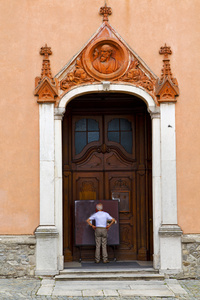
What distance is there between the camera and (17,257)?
10008mm

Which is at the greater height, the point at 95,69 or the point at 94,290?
the point at 95,69

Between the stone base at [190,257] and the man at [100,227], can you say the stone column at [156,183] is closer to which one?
the stone base at [190,257]

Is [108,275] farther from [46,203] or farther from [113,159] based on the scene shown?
[113,159]

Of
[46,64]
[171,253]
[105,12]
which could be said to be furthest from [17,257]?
[105,12]

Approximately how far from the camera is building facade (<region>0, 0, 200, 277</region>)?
10.1 metres

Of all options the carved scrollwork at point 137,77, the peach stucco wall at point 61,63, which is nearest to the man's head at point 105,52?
the peach stucco wall at point 61,63

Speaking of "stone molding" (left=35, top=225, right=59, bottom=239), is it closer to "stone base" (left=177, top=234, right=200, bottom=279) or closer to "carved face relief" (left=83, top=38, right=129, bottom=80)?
"stone base" (left=177, top=234, right=200, bottom=279)

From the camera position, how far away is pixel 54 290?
9156 mm

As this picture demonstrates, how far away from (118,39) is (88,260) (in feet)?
15.7

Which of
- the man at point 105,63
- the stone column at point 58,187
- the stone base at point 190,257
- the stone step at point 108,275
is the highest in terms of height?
the man at point 105,63

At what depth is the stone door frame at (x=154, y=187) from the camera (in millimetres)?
10000

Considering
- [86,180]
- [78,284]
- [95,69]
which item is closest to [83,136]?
[86,180]

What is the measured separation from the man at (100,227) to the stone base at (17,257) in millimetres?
1631

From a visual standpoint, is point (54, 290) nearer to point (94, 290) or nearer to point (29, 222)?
point (94, 290)
